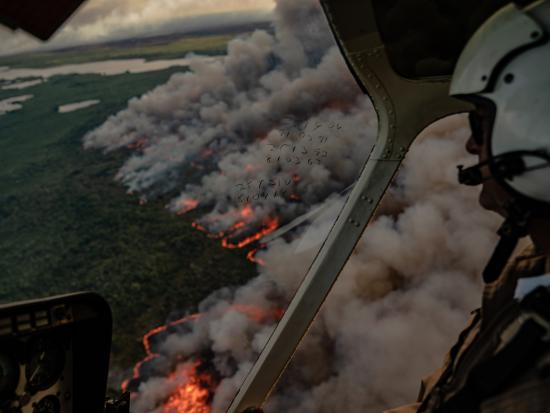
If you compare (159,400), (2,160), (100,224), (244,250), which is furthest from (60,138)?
(159,400)

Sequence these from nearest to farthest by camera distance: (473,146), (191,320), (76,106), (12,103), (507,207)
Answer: (507,207) < (473,146) < (191,320) < (12,103) < (76,106)

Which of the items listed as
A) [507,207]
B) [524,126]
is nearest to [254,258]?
[507,207]

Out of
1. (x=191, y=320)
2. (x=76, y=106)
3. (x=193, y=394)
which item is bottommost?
(x=191, y=320)

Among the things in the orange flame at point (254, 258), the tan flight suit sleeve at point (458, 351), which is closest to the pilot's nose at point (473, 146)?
the tan flight suit sleeve at point (458, 351)

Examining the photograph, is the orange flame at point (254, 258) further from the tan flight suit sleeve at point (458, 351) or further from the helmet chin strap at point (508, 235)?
Result: the helmet chin strap at point (508, 235)

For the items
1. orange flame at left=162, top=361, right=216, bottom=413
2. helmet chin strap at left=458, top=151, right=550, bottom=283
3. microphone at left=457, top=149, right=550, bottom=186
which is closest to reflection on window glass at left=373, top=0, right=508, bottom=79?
helmet chin strap at left=458, top=151, right=550, bottom=283

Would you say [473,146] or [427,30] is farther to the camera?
[427,30]

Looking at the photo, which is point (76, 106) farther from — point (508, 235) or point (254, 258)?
point (508, 235)
